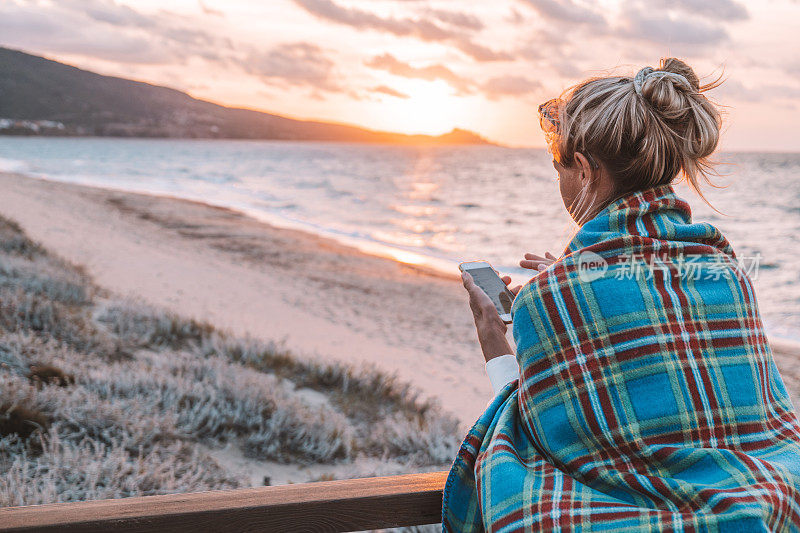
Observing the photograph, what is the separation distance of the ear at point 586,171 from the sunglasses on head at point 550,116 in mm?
96

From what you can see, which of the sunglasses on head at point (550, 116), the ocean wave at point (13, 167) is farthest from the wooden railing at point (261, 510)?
the ocean wave at point (13, 167)

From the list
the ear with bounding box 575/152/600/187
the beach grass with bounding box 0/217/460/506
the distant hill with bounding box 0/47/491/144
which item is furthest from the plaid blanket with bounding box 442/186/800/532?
the distant hill with bounding box 0/47/491/144

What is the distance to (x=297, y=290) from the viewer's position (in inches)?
412

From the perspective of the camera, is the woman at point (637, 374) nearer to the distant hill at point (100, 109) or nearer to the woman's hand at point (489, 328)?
the woman's hand at point (489, 328)

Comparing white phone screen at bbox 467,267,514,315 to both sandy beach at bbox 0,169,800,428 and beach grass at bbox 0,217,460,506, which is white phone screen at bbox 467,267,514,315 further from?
sandy beach at bbox 0,169,800,428

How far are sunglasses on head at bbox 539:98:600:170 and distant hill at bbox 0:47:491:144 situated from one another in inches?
5364

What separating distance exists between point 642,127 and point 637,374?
592mm

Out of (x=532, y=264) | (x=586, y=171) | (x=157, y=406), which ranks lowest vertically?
(x=157, y=406)

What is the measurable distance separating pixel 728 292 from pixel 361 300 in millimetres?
8959

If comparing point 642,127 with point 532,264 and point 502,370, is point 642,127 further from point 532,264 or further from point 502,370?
point 502,370

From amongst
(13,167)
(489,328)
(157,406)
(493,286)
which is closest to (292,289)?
(157,406)

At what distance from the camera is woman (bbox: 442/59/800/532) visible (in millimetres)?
1223

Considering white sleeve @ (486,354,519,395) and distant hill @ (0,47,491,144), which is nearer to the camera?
white sleeve @ (486,354,519,395)

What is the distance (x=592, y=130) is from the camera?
1.47m
